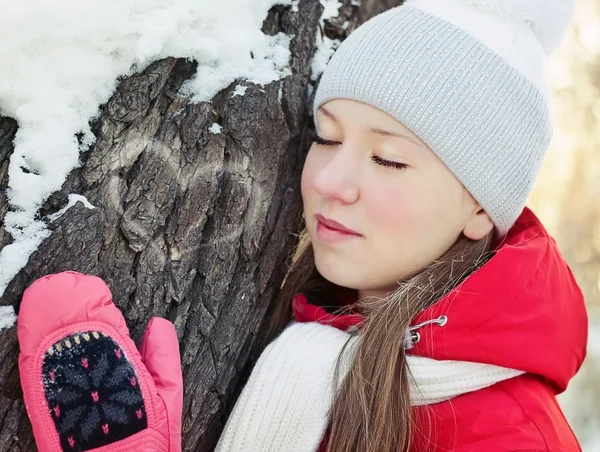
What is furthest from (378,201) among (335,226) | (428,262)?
(428,262)

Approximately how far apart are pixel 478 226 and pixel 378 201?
35cm

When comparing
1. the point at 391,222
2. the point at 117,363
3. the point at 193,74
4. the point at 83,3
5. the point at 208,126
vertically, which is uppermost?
the point at 83,3

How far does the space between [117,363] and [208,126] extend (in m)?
0.66

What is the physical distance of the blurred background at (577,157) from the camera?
521cm

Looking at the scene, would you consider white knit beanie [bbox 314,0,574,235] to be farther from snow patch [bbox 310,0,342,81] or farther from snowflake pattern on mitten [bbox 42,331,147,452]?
snowflake pattern on mitten [bbox 42,331,147,452]

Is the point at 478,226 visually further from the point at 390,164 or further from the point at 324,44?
the point at 324,44

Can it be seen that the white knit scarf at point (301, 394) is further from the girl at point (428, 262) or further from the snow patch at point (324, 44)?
the snow patch at point (324, 44)

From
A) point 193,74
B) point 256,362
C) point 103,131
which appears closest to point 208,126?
point 193,74

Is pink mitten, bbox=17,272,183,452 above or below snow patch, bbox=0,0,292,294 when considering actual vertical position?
below

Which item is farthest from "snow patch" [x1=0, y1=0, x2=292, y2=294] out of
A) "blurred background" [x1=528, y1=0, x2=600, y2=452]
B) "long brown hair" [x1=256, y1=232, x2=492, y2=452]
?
"blurred background" [x1=528, y1=0, x2=600, y2=452]

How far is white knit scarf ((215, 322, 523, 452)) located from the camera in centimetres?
150

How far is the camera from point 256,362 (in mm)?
1661

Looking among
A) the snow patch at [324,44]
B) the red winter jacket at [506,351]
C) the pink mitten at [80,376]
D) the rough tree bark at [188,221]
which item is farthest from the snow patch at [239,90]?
the red winter jacket at [506,351]

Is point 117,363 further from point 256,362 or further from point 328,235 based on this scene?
point 328,235
